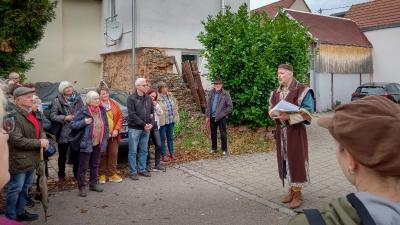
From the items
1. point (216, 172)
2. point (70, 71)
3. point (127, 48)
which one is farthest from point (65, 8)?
point (216, 172)

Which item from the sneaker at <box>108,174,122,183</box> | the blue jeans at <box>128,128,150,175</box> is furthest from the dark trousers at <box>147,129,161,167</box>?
the sneaker at <box>108,174,122,183</box>

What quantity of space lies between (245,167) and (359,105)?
279 inches

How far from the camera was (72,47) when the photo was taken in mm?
18906

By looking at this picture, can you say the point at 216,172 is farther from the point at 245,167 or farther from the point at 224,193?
the point at 224,193

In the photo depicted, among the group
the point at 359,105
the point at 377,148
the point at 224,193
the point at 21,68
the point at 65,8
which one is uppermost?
the point at 65,8

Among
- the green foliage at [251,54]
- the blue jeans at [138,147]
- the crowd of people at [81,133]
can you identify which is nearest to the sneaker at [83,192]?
the crowd of people at [81,133]

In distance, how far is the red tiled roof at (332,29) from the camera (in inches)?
886

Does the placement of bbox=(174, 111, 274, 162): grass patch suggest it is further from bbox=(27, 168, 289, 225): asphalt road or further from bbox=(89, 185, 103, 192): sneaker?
bbox=(89, 185, 103, 192): sneaker

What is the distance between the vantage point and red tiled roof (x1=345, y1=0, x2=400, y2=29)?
81.1 ft

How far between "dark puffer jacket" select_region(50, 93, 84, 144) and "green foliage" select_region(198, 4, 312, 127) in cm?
561

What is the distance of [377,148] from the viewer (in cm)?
146

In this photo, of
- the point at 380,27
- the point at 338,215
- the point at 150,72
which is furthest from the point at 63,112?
the point at 380,27

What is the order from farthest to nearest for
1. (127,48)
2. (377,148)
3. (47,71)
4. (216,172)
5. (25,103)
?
(47,71) → (127,48) → (216,172) → (25,103) → (377,148)

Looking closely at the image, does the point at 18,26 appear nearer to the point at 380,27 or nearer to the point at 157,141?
the point at 157,141
